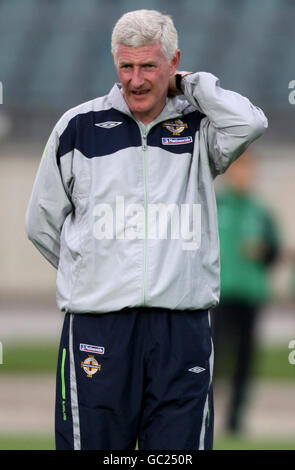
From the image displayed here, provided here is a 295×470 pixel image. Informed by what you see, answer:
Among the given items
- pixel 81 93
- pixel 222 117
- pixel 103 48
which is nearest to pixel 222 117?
pixel 222 117

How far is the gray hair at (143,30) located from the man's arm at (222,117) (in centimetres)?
20

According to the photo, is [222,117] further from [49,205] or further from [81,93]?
[81,93]

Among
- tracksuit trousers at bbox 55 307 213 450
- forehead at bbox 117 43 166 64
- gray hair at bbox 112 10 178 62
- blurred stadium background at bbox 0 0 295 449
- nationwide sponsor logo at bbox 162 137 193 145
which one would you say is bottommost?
blurred stadium background at bbox 0 0 295 449

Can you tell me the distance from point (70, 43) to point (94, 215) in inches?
873

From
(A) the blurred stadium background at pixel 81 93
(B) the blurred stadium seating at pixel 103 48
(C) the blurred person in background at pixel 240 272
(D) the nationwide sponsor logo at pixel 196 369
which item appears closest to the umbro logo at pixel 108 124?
(D) the nationwide sponsor logo at pixel 196 369

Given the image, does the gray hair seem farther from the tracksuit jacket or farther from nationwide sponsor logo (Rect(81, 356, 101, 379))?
nationwide sponsor logo (Rect(81, 356, 101, 379))

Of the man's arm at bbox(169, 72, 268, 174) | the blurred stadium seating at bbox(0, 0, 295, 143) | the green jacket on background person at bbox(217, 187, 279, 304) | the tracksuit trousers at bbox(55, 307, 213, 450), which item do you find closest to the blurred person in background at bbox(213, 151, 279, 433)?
the green jacket on background person at bbox(217, 187, 279, 304)

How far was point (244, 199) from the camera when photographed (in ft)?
25.8

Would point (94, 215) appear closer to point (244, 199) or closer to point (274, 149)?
point (244, 199)

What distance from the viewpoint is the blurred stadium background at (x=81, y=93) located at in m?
16.6

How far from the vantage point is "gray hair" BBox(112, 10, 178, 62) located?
385 centimetres

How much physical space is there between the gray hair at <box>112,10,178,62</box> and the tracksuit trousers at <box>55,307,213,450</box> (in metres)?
0.97

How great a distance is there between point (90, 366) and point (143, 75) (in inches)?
42.1
